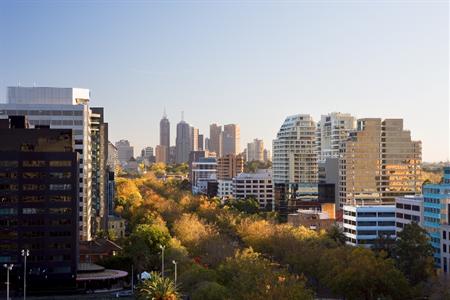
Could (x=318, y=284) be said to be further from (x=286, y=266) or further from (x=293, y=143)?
(x=293, y=143)

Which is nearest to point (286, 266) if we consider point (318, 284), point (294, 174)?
point (318, 284)

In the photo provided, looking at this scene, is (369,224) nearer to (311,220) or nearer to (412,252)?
(311,220)

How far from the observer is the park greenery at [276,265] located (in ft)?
177

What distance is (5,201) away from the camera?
7506 centimetres

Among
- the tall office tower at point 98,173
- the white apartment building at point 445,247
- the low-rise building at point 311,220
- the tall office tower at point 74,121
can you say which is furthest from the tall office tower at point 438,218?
the tall office tower at point 98,173

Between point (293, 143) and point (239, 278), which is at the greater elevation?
point (293, 143)

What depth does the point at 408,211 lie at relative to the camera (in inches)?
3501

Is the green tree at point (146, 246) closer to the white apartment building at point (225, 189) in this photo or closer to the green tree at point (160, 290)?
the green tree at point (160, 290)

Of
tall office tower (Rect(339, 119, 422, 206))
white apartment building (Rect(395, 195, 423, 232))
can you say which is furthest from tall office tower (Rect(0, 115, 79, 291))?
tall office tower (Rect(339, 119, 422, 206))

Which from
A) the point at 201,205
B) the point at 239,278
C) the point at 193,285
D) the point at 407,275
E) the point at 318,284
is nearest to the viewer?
the point at 239,278

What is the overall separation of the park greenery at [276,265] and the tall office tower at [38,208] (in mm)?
8755

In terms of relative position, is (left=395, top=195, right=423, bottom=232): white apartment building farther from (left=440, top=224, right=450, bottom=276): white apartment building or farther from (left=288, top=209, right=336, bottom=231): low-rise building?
(left=288, top=209, right=336, bottom=231): low-rise building

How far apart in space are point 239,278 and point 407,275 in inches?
750

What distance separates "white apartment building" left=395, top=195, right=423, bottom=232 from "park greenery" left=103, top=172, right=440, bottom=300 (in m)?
7.98
